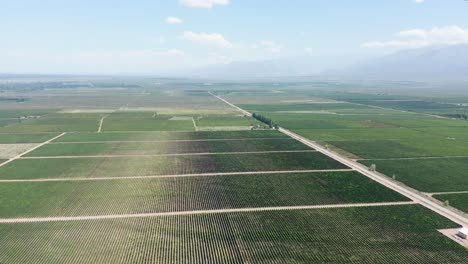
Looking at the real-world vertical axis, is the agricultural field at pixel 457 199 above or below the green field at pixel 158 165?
above

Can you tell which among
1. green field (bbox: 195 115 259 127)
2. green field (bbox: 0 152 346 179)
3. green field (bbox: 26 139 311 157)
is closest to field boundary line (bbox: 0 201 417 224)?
green field (bbox: 0 152 346 179)

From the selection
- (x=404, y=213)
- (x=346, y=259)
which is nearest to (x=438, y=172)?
(x=404, y=213)

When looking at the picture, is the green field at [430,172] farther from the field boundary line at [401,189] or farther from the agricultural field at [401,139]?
the field boundary line at [401,189]

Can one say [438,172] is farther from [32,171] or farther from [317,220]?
[32,171]

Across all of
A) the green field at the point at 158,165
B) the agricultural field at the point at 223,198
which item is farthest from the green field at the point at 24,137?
the green field at the point at 158,165

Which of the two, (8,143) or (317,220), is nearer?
(317,220)

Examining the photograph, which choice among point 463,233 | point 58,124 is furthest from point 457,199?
point 58,124

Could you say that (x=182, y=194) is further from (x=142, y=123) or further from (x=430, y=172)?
(x=142, y=123)

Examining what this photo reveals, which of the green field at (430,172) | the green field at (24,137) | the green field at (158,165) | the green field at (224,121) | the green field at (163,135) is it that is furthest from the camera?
the green field at (224,121)
